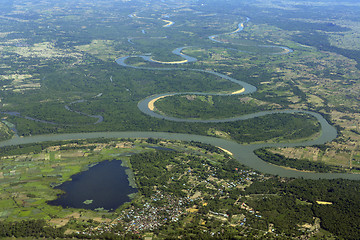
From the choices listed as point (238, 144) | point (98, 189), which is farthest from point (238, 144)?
point (98, 189)

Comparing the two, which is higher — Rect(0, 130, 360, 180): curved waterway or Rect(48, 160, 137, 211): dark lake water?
Rect(0, 130, 360, 180): curved waterway

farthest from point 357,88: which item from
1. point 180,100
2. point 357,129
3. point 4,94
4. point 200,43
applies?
point 4,94

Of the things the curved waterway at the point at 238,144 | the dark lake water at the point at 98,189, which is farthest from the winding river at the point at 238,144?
the dark lake water at the point at 98,189

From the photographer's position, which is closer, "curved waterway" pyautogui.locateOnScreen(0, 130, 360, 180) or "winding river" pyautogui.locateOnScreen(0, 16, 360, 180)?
"curved waterway" pyautogui.locateOnScreen(0, 130, 360, 180)

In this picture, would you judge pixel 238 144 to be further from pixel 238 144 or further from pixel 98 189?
pixel 98 189

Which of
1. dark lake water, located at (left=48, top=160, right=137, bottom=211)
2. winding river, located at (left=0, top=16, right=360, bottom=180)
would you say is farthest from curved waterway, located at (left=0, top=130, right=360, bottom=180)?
dark lake water, located at (left=48, top=160, right=137, bottom=211)

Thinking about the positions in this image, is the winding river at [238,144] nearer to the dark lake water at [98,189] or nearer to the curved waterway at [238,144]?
the curved waterway at [238,144]

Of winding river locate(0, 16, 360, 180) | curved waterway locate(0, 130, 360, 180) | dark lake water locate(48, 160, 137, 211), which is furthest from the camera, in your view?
winding river locate(0, 16, 360, 180)

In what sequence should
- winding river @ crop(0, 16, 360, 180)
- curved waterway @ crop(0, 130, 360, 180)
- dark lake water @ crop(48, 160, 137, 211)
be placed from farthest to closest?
winding river @ crop(0, 16, 360, 180) < curved waterway @ crop(0, 130, 360, 180) < dark lake water @ crop(48, 160, 137, 211)

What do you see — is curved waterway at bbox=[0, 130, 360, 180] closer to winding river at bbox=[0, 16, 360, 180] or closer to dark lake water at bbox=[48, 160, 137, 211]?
winding river at bbox=[0, 16, 360, 180]

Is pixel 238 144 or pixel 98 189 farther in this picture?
pixel 238 144
